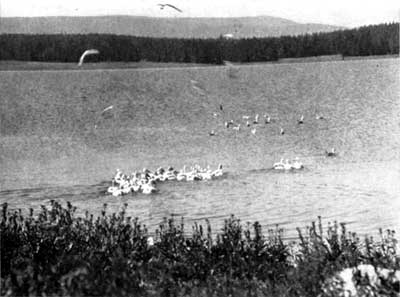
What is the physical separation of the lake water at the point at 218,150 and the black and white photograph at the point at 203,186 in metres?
0.09

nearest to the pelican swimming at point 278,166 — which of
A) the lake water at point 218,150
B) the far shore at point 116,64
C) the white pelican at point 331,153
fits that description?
the lake water at point 218,150

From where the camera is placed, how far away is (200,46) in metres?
97.2

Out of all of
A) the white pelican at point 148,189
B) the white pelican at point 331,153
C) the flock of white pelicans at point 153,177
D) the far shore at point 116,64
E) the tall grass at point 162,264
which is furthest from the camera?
the far shore at point 116,64

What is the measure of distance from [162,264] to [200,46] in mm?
91325

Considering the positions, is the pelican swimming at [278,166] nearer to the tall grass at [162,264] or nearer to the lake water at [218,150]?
the lake water at [218,150]

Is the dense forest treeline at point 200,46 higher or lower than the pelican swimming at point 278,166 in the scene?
higher

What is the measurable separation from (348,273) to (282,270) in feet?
3.77

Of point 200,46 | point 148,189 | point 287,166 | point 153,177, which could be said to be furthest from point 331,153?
point 200,46

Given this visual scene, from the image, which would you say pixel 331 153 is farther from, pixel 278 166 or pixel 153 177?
pixel 153 177

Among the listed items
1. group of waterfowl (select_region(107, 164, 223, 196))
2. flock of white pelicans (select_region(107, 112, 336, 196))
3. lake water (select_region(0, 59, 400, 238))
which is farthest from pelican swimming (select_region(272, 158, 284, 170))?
group of waterfowl (select_region(107, 164, 223, 196))

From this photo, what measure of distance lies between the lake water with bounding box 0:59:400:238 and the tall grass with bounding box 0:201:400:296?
4.90 m

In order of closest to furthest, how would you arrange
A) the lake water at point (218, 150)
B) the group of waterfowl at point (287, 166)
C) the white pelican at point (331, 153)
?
the lake water at point (218, 150) → the group of waterfowl at point (287, 166) → the white pelican at point (331, 153)

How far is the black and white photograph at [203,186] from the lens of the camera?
6.87m

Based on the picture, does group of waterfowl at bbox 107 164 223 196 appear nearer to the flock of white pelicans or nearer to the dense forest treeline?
the flock of white pelicans
